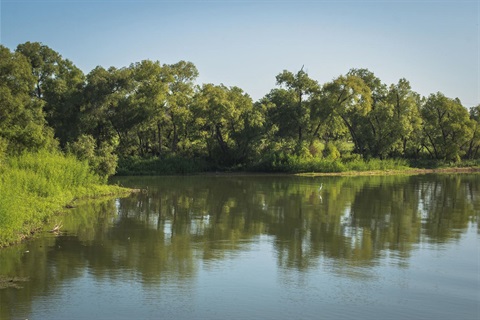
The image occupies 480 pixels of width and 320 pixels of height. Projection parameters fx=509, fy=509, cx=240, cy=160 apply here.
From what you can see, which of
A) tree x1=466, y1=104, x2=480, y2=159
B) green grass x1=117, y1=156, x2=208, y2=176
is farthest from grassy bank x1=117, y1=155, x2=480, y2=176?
tree x1=466, y1=104, x2=480, y2=159

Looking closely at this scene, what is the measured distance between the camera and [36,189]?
2178cm

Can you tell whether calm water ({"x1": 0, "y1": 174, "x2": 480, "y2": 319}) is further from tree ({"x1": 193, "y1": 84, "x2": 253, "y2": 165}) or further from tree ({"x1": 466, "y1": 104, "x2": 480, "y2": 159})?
tree ({"x1": 466, "y1": 104, "x2": 480, "y2": 159})

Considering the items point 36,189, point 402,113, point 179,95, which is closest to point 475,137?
point 402,113

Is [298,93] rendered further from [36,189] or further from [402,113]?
[36,189]

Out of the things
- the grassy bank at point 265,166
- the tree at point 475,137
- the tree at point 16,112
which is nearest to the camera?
the tree at point 16,112

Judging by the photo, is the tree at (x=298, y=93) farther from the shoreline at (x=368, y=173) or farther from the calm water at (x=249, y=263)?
the calm water at (x=249, y=263)

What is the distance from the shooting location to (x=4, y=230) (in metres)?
15.3

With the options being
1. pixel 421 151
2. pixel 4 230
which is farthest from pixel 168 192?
pixel 421 151

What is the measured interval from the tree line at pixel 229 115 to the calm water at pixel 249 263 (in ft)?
59.3

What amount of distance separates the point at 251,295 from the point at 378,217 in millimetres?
12887

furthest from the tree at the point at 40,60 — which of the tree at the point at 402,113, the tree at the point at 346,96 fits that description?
the tree at the point at 402,113

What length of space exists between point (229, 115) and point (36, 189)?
96.7 feet

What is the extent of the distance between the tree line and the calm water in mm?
18069

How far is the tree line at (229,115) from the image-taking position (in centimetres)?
4512
